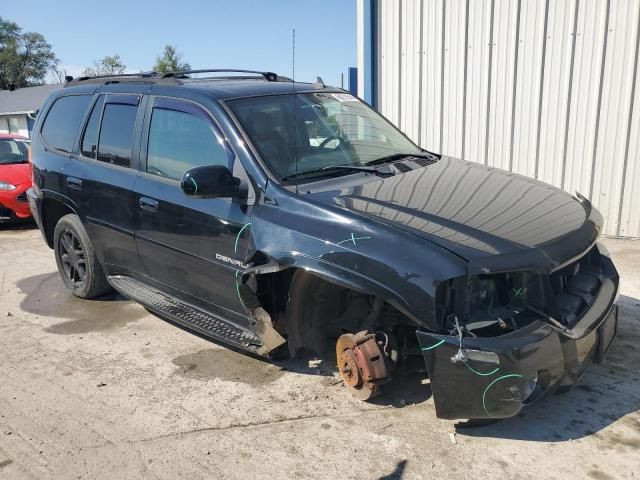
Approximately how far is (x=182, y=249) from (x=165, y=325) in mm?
1211

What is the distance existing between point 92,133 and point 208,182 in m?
2.07

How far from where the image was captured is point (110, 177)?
4.52 m

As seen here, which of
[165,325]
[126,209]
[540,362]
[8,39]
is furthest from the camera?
[8,39]

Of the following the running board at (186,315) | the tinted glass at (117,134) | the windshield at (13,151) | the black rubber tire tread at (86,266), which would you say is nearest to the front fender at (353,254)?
the running board at (186,315)

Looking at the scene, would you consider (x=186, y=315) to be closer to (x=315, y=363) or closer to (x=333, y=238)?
(x=315, y=363)

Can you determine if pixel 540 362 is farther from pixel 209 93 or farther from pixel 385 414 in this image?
pixel 209 93

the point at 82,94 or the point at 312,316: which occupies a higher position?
the point at 82,94

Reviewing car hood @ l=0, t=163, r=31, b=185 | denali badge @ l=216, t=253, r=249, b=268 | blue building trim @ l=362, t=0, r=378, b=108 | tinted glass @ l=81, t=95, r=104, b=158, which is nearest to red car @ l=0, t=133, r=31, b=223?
car hood @ l=0, t=163, r=31, b=185

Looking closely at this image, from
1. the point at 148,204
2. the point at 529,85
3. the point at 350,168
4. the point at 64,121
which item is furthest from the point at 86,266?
the point at 529,85

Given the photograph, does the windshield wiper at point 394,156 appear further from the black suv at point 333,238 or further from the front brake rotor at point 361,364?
the front brake rotor at point 361,364

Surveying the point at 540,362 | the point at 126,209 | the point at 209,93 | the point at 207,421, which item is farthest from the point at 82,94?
the point at 540,362

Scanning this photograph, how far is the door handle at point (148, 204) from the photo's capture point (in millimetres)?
4077

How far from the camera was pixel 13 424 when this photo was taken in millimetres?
3367

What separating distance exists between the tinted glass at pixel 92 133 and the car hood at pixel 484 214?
2497 millimetres
